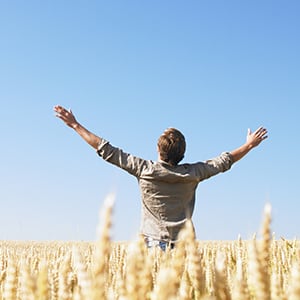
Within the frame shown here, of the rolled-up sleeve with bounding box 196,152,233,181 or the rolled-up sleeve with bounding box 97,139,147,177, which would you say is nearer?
the rolled-up sleeve with bounding box 97,139,147,177

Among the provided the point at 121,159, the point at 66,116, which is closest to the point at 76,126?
the point at 66,116

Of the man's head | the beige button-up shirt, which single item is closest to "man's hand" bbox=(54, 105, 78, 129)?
the beige button-up shirt

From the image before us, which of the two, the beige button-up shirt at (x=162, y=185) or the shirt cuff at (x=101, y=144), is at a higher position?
the shirt cuff at (x=101, y=144)

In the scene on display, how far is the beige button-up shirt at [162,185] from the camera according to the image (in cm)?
491

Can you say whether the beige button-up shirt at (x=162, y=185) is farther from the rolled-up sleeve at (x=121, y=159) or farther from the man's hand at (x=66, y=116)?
the man's hand at (x=66, y=116)

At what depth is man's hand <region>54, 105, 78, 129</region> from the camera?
520 cm

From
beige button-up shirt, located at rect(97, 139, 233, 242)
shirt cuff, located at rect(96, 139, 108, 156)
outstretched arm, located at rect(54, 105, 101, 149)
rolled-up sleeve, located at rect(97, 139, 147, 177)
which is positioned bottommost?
Result: beige button-up shirt, located at rect(97, 139, 233, 242)

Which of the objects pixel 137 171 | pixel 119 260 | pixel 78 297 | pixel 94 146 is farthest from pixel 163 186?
pixel 78 297

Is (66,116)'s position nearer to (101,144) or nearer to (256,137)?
(101,144)

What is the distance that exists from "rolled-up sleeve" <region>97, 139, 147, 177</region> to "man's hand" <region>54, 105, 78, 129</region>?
442mm

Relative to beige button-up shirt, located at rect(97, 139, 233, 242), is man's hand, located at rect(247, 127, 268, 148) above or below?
above

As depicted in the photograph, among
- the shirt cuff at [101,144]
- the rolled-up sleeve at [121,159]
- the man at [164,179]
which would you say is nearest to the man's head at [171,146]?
the man at [164,179]

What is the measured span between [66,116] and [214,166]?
1.40 m

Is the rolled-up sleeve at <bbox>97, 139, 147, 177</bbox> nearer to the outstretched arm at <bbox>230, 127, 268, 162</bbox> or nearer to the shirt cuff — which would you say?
the shirt cuff
